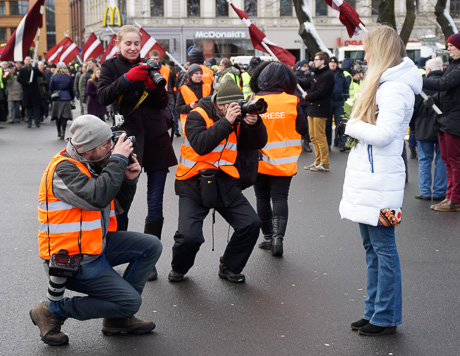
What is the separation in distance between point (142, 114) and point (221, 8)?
2293 inches

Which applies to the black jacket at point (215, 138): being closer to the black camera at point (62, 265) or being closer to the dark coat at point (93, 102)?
the black camera at point (62, 265)

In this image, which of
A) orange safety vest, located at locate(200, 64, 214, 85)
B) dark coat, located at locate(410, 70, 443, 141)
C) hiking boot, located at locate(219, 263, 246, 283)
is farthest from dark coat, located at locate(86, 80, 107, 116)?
hiking boot, located at locate(219, 263, 246, 283)

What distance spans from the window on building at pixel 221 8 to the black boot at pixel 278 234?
5723 centimetres

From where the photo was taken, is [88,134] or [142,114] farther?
[142,114]

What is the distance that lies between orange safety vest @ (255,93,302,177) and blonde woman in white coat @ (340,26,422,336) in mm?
2228

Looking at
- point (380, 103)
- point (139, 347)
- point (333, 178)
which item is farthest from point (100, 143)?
point (333, 178)

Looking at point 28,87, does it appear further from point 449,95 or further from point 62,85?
point 449,95

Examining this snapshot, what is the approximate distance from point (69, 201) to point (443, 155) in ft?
19.2

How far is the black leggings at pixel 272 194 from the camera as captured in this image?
22.6 ft

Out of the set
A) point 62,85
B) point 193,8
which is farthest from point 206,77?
point 193,8

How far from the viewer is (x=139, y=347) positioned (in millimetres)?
4582

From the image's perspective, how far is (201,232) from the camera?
575 cm

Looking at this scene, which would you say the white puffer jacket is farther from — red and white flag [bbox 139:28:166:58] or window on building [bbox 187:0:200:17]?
window on building [bbox 187:0:200:17]

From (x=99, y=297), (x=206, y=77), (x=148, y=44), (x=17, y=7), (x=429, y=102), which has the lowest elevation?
(x=99, y=297)
